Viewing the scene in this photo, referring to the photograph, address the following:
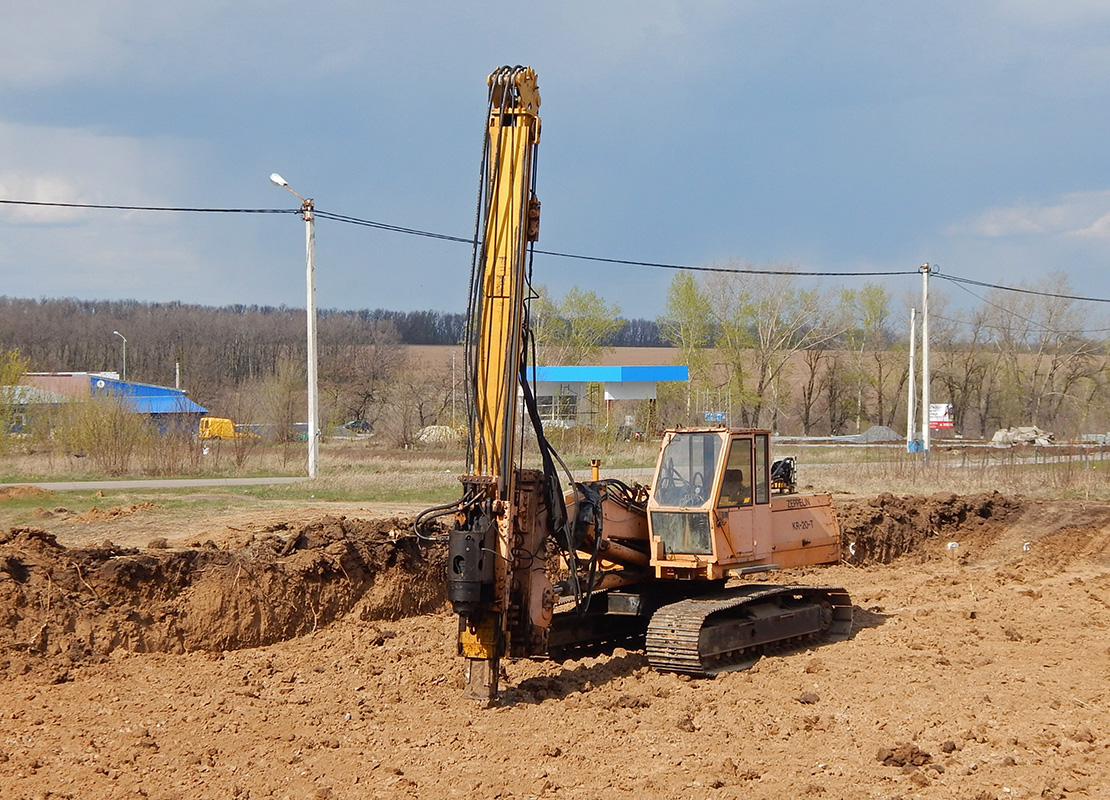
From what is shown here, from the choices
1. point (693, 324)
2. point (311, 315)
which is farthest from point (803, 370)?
point (311, 315)

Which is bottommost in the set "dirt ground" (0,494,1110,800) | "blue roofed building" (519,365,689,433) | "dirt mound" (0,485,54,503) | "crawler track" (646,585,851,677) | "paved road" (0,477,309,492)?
"dirt ground" (0,494,1110,800)

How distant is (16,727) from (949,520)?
16.6 meters

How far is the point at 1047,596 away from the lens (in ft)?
45.9

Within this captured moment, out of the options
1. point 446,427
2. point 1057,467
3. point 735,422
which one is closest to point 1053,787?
point 1057,467

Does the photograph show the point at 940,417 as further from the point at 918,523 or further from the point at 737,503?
the point at 737,503

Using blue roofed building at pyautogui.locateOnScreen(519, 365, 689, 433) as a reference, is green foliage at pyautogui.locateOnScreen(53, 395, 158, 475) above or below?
below

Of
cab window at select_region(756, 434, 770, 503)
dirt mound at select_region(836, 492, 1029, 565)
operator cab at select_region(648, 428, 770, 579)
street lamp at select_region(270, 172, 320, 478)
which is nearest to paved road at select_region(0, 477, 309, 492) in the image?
street lamp at select_region(270, 172, 320, 478)

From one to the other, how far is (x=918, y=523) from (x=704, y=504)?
1076cm

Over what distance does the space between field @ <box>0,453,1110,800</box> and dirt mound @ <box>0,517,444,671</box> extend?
25 mm

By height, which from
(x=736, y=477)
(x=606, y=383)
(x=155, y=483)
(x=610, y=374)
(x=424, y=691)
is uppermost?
(x=610, y=374)

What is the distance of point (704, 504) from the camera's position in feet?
34.5

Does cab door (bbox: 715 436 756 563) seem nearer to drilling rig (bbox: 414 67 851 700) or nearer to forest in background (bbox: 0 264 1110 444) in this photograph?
drilling rig (bbox: 414 67 851 700)

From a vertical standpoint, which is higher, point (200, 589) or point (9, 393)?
point (9, 393)

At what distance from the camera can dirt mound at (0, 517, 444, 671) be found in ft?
34.5
